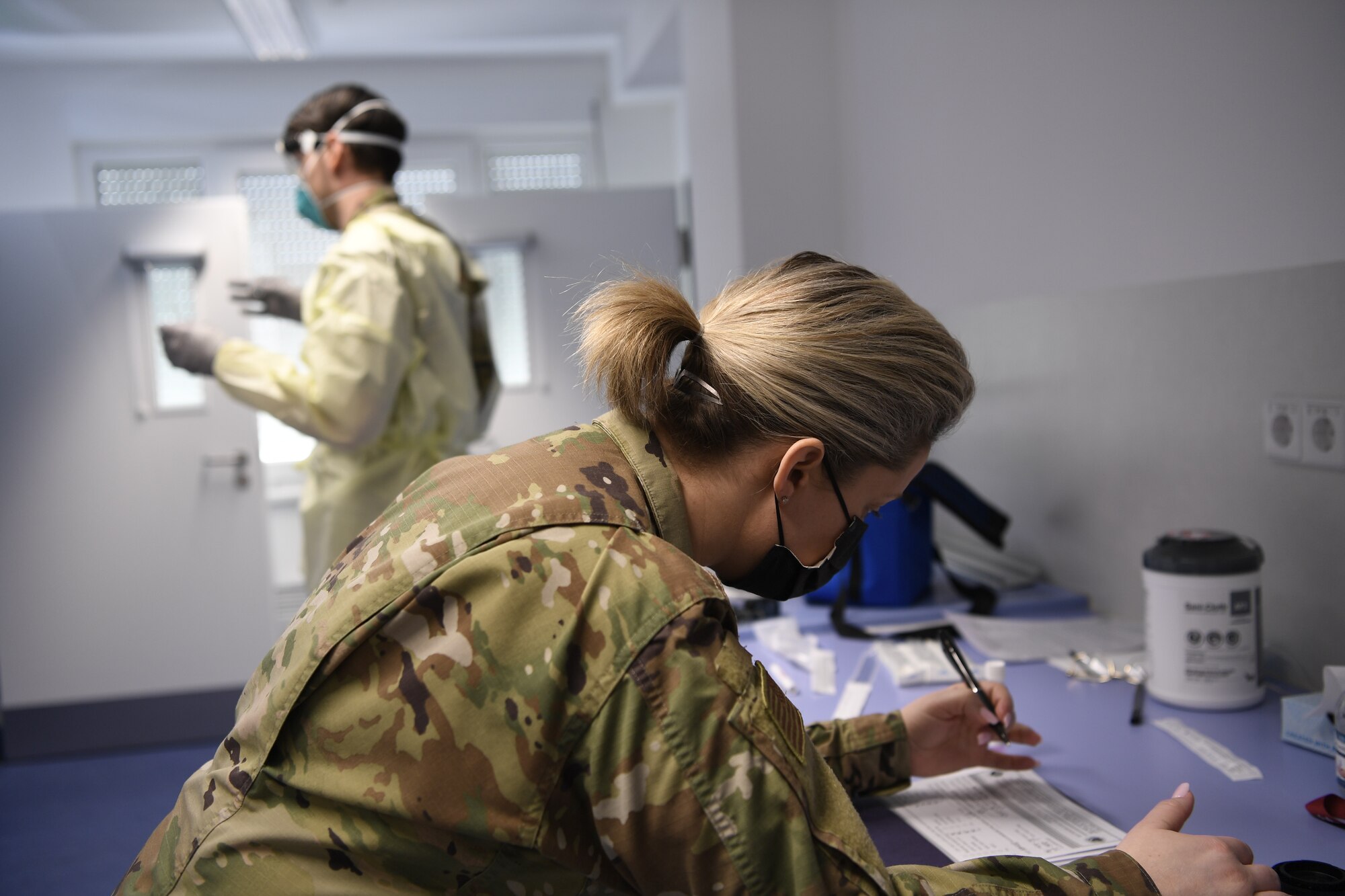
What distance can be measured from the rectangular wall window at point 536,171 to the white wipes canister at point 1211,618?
13.2 feet

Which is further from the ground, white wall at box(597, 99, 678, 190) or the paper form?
white wall at box(597, 99, 678, 190)

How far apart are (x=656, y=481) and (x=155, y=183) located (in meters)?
4.53

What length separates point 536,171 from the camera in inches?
190

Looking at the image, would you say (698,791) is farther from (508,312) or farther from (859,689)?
(508,312)

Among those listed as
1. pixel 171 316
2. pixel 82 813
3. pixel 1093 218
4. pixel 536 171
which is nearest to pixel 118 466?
pixel 171 316

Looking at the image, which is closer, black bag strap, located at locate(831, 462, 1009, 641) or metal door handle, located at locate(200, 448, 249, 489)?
black bag strap, located at locate(831, 462, 1009, 641)

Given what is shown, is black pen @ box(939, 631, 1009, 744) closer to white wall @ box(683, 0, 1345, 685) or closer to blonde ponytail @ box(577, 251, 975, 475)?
blonde ponytail @ box(577, 251, 975, 475)

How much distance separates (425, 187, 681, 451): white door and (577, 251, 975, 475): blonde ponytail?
8.63ft

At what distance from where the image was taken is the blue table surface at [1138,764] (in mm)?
951

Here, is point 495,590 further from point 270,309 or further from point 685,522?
point 270,309

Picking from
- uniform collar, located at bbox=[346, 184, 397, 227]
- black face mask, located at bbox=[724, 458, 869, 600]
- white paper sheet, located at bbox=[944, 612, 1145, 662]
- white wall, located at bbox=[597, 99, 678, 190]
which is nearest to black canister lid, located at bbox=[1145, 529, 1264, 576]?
white paper sheet, located at bbox=[944, 612, 1145, 662]

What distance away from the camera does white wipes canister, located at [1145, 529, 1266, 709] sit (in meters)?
1.22

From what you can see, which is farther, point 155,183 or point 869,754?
point 155,183

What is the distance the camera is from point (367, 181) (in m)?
2.16
